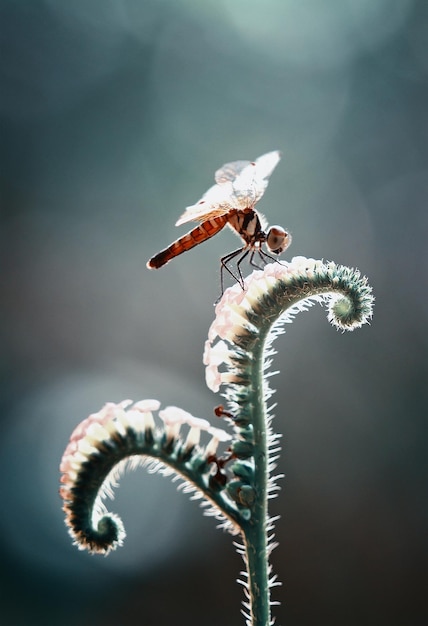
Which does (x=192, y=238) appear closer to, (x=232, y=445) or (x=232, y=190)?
(x=232, y=190)

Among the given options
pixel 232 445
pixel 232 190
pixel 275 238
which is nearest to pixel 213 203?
pixel 232 190

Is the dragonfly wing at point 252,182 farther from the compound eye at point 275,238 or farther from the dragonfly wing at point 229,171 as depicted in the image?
the compound eye at point 275,238

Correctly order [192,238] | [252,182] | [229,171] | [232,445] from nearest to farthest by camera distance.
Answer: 1. [232,445]
2. [229,171]
3. [252,182]
4. [192,238]

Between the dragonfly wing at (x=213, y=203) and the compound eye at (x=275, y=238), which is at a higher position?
the dragonfly wing at (x=213, y=203)

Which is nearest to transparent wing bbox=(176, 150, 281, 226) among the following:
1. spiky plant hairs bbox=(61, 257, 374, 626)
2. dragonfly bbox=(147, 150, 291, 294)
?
dragonfly bbox=(147, 150, 291, 294)

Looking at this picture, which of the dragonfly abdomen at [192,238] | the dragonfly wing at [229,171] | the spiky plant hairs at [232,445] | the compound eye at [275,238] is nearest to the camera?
the spiky plant hairs at [232,445]

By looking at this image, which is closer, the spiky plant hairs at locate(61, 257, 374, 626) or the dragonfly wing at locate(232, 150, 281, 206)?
the spiky plant hairs at locate(61, 257, 374, 626)

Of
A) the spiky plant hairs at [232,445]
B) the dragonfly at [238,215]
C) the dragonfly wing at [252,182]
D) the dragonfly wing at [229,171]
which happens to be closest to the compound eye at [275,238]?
the dragonfly at [238,215]

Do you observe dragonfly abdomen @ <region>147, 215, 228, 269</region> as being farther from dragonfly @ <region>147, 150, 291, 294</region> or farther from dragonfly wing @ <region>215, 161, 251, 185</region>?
dragonfly wing @ <region>215, 161, 251, 185</region>
